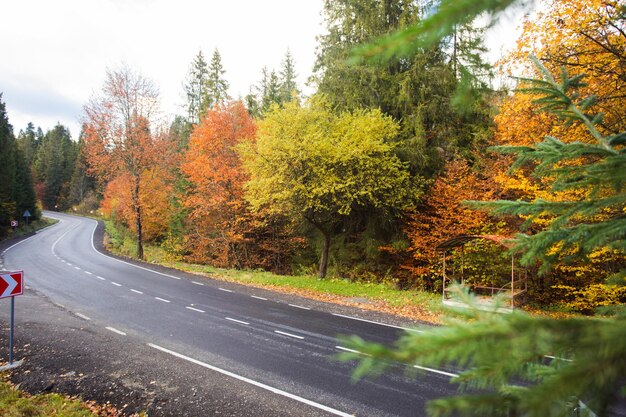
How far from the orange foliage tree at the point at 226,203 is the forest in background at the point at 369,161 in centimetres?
10

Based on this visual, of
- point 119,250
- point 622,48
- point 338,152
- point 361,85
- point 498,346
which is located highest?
point 361,85

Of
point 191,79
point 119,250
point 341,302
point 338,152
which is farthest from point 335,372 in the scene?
point 191,79

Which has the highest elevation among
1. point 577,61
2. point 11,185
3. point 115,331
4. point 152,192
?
point 577,61

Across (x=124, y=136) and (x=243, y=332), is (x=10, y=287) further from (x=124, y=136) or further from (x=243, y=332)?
(x=124, y=136)

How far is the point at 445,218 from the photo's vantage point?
16.5 meters

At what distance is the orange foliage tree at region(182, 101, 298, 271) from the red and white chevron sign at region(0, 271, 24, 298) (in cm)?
1334

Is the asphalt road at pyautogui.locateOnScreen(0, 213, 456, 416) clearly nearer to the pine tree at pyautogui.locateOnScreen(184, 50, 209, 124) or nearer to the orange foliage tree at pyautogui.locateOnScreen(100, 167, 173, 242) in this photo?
the orange foliage tree at pyautogui.locateOnScreen(100, 167, 173, 242)

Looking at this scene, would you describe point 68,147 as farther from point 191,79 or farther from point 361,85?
point 361,85

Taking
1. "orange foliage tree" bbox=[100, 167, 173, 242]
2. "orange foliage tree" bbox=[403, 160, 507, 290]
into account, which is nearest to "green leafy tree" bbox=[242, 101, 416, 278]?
"orange foliage tree" bbox=[403, 160, 507, 290]

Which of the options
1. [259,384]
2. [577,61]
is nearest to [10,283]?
[259,384]

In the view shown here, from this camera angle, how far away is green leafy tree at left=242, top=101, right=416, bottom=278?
640 inches

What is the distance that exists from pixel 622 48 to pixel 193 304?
15.0 metres

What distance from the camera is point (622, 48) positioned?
9047 mm

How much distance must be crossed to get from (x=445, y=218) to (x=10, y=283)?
50.5ft
